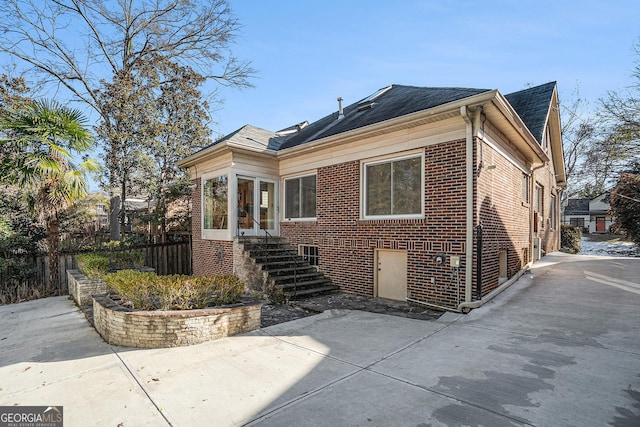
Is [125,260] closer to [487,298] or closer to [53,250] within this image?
[53,250]

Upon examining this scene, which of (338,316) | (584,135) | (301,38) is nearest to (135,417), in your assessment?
(338,316)

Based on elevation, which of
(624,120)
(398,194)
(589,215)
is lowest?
(589,215)

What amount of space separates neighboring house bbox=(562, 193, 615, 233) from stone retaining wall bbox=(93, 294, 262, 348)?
47659mm

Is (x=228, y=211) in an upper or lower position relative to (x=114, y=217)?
upper

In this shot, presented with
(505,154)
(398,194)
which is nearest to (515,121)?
(505,154)

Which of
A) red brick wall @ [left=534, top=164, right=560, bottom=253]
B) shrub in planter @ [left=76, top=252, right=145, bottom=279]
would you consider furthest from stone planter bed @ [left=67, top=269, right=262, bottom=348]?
red brick wall @ [left=534, top=164, right=560, bottom=253]

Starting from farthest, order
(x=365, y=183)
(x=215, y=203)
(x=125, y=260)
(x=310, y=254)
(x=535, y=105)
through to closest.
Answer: (x=535, y=105)
(x=215, y=203)
(x=125, y=260)
(x=310, y=254)
(x=365, y=183)

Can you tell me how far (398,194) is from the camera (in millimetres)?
7500

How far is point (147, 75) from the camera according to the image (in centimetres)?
1356

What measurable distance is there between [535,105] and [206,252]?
12.6m

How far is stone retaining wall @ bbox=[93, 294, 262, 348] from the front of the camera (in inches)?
183

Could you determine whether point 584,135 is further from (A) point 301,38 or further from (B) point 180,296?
(B) point 180,296

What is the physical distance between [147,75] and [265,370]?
551 inches

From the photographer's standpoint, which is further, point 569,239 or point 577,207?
point 577,207
